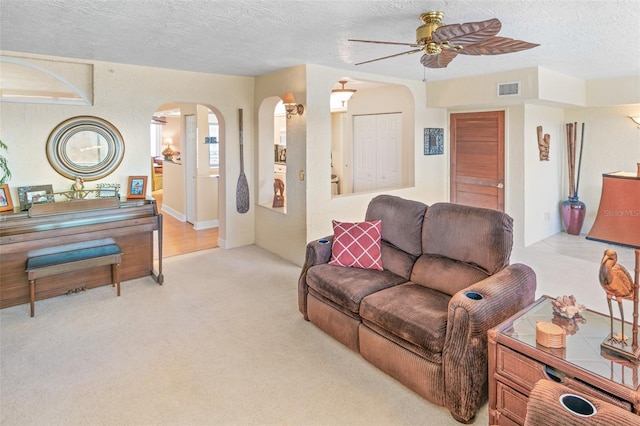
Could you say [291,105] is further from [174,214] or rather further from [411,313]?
[174,214]

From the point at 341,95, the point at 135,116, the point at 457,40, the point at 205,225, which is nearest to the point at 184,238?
→ the point at 205,225

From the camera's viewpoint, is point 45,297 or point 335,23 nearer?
point 335,23

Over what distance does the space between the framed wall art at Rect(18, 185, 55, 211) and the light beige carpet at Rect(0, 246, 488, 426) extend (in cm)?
101

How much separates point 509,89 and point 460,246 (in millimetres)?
3205

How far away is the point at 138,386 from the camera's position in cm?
247

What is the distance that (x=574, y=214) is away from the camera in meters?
6.19

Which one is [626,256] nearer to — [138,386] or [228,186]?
[228,186]

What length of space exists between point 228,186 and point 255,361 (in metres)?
3.25

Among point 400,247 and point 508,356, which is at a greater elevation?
point 400,247

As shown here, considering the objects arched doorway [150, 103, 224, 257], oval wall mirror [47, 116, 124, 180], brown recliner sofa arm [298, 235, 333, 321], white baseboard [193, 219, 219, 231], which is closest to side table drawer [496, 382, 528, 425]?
brown recliner sofa arm [298, 235, 333, 321]

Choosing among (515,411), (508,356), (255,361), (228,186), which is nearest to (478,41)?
(508,356)

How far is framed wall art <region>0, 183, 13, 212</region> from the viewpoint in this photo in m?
3.69

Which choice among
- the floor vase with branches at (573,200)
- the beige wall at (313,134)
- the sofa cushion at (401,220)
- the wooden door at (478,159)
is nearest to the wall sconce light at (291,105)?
the beige wall at (313,134)

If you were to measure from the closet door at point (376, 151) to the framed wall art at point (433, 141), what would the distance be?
50 cm
